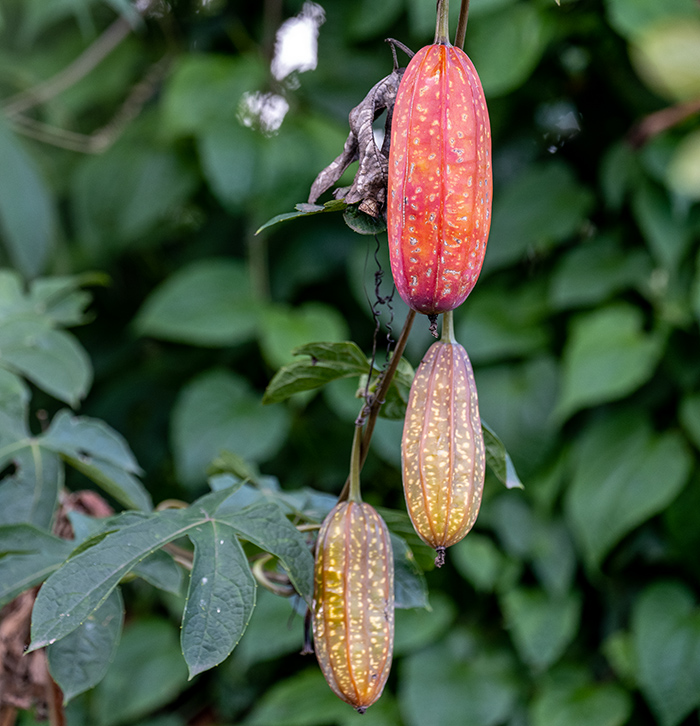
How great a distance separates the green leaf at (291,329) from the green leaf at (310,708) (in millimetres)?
471

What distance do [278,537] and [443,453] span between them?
101 millimetres

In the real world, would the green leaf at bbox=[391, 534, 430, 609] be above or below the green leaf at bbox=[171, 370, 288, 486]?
above

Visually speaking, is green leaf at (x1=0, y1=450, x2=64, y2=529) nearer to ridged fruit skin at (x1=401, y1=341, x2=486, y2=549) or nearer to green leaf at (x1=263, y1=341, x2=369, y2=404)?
green leaf at (x1=263, y1=341, x2=369, y2=404)

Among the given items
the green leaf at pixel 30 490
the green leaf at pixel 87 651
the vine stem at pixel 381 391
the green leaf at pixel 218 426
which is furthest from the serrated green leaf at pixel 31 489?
the green leaf at pixel 218 426

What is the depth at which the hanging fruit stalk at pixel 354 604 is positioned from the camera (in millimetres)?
340

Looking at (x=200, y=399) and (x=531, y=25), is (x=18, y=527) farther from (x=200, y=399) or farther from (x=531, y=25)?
(x=531, y=25)

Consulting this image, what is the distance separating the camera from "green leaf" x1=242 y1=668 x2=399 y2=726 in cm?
108

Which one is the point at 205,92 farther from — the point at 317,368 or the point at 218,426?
the point at 317,368

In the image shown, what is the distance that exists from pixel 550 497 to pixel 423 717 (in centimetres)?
34

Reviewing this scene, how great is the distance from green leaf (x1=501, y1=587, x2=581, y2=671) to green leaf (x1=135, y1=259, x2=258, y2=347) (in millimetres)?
554

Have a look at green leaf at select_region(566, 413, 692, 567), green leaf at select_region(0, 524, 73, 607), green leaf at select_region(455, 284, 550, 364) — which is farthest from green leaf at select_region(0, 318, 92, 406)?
green leaf at select_region(566, 413, 692, 567)

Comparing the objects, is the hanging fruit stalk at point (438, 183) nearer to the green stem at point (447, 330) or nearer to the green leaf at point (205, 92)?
the green stem at point (447, 330)

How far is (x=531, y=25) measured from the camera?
1.06 meters

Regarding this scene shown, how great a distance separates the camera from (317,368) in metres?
0.42
